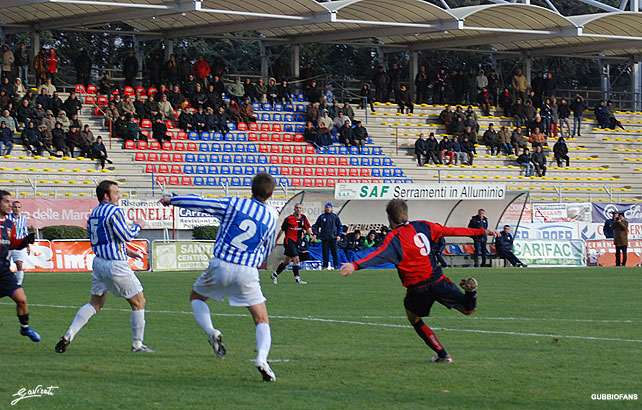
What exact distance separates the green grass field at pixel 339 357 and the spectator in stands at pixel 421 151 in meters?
22.4

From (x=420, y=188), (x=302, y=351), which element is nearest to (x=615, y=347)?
(x=302, y=351)

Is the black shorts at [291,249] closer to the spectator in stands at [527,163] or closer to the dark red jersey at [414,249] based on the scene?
the dark red jersey at [414,249]

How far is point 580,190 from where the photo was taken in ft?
127

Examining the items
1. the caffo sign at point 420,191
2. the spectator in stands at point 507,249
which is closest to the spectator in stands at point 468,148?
the caffo sign at point 420,191

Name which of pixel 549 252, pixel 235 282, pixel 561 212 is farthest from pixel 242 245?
pixel 561 212

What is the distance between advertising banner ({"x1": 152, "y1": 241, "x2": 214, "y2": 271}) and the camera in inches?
1093

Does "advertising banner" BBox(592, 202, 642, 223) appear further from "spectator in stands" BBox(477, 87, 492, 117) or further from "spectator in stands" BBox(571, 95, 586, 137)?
"spectator in stands" BBox(477, 87, 492, 117)

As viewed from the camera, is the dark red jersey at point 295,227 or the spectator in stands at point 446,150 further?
the spectator in stands at point 446,150

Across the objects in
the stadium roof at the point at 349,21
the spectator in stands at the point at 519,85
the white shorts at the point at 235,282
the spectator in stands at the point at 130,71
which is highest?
the stadium roof at the point at 349,21

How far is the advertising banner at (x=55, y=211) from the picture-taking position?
2888 cm

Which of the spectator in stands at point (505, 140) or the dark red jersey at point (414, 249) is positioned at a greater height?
the dark red jersey at point (414, 249)

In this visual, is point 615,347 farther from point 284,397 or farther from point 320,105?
point 320,105

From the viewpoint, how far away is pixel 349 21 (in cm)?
3962

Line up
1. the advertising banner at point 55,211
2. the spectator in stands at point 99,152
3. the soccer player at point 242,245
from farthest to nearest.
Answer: the spectator in stands at point 99,152 → the advertising banner at point 55,211 → the soccer player at point 242,245
